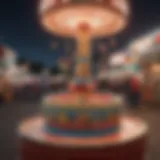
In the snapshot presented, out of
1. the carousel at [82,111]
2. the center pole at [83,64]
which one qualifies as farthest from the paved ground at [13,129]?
Result: the center pole at [83,64]

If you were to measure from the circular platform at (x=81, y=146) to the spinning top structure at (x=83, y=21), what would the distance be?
7.2 inches

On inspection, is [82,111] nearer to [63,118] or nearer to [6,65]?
[63,118]

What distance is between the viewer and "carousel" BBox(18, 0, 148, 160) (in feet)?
2.69

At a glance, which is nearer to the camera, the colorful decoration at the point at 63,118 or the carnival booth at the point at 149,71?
the colorful decoration at the point at 63,118

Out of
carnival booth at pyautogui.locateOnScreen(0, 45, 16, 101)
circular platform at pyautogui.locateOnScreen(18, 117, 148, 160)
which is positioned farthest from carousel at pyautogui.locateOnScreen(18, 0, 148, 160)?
carnival booth at pyautogui.locateOnScreen(0, 45, 16, 101)

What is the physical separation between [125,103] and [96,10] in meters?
0.31

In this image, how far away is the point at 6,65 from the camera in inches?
36.4

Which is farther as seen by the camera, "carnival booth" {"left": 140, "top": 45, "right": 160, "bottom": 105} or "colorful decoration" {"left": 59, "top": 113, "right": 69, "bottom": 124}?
"carnival booth" {"left": 140, "top": 45, "right": 160, "bottom": 105}

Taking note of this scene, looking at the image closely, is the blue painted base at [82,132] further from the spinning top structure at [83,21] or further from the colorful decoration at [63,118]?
the spinning top structure at [83,21]

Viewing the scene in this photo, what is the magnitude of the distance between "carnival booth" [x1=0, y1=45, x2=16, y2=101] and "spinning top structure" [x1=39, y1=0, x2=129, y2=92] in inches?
5.4

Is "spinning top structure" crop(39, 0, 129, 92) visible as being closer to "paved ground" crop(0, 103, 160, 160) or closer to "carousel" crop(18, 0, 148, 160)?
"carousel" crop(18, 0, 148, 160)

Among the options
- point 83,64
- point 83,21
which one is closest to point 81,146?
point 83,64

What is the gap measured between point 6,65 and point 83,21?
0.28 metres

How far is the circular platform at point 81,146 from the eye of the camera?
81 cm
